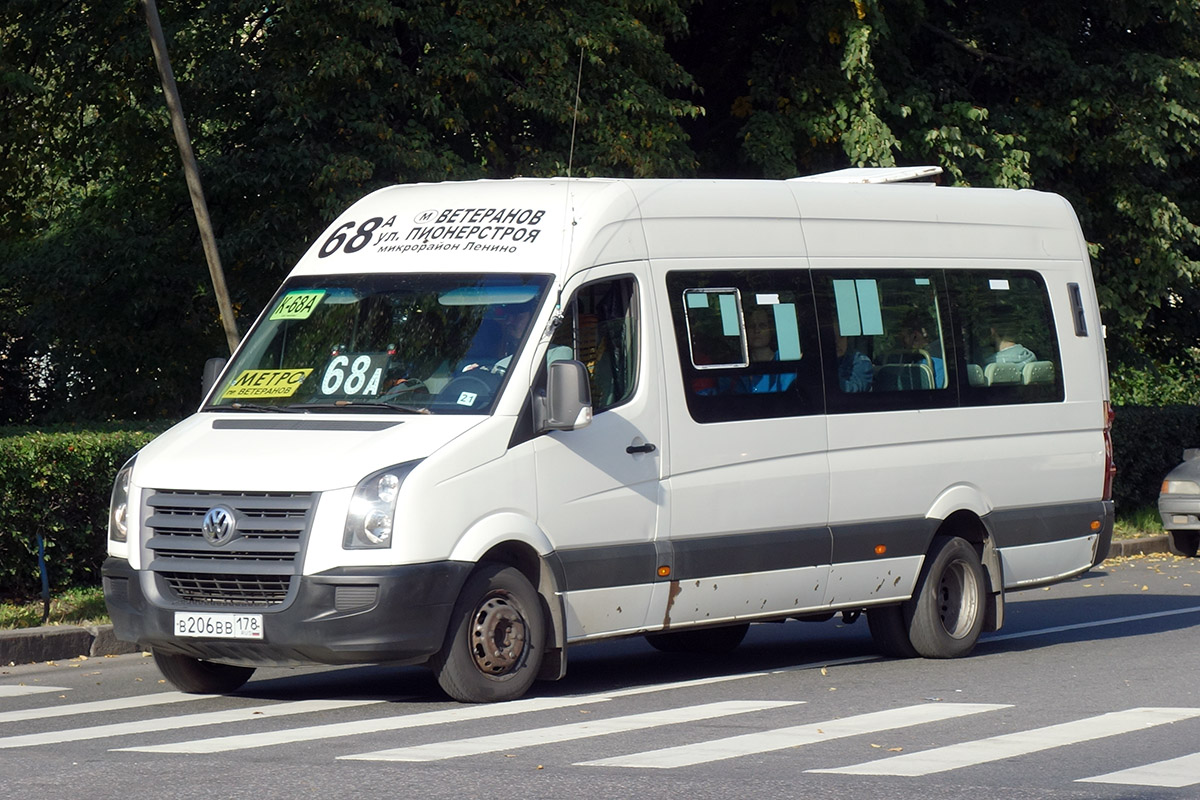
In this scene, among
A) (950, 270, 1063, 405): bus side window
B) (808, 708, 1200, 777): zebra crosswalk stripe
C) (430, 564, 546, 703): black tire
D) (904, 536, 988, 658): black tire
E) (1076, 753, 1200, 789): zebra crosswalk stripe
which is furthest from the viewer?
(950, 270, 1063, 405): bus side window

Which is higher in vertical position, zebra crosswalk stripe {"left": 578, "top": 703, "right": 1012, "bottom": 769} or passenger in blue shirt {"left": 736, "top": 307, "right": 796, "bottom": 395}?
passenger in blue shirt {"left": 736, "top": 307, "right": 796, "bottom": 395}

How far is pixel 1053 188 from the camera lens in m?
24.2

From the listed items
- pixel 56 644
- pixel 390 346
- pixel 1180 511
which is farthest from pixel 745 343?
pixel 1180 511

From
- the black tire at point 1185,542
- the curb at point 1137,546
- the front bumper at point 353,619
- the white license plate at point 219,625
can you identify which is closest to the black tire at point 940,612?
the front bumper at point 353,619

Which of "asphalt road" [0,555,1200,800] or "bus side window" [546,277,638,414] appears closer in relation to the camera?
"asphalt road" [0,555,1200,800]

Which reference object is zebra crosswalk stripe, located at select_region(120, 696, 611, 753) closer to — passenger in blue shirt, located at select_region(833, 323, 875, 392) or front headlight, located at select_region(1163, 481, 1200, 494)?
passenger in blue shirt, located at select_region(833, 323, 875, 392)

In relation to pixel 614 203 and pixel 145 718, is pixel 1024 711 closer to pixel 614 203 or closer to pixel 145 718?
pixel 614 203

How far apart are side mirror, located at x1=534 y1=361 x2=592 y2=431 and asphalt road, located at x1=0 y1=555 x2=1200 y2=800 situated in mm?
1372

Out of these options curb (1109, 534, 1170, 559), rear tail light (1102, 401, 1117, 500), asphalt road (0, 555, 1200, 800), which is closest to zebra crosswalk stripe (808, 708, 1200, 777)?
asphalt road (0, 555, 1200, 800)

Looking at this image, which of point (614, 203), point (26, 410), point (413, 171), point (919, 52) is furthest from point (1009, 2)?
point (614, 203)

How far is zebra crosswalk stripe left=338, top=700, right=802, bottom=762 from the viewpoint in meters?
7.95

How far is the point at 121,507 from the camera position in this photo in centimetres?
969

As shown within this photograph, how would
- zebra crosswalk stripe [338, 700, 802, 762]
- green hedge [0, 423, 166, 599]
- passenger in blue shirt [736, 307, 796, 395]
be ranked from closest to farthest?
zebra crosswalk stripe [338, 700, 802, 762] < passenger in blue shirt [736, 307, 796, 395] < green hedge [0, 423, 166, 599]

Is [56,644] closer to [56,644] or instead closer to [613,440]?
[56,644]
